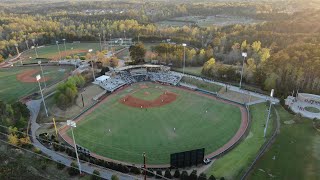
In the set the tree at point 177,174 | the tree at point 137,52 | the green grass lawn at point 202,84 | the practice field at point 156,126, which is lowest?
the practice field at point 156,126

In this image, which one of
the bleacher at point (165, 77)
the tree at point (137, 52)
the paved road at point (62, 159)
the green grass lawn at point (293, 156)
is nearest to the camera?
the green grass lawn at point (293, 156)

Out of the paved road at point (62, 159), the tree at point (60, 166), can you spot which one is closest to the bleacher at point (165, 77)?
the paved road at point (62, 159)

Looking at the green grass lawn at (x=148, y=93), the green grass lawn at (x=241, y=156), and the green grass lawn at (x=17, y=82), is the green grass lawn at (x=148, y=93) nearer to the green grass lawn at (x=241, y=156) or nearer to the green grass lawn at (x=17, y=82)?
the green grass lawn at (x=241, y=156)

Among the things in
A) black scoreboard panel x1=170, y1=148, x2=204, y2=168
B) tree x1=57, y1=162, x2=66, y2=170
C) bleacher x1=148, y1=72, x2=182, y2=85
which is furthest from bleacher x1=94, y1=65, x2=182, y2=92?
black scoreboard panel x1=170, y1=148, x2=204, y2=168

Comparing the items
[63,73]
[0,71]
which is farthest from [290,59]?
[0,71]

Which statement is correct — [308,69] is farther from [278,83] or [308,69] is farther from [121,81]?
[121,81]

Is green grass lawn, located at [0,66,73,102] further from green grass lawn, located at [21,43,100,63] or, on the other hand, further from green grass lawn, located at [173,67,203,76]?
green grass lawn, located at [173,67,203,76]

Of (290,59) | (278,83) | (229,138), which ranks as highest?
(290,59)
